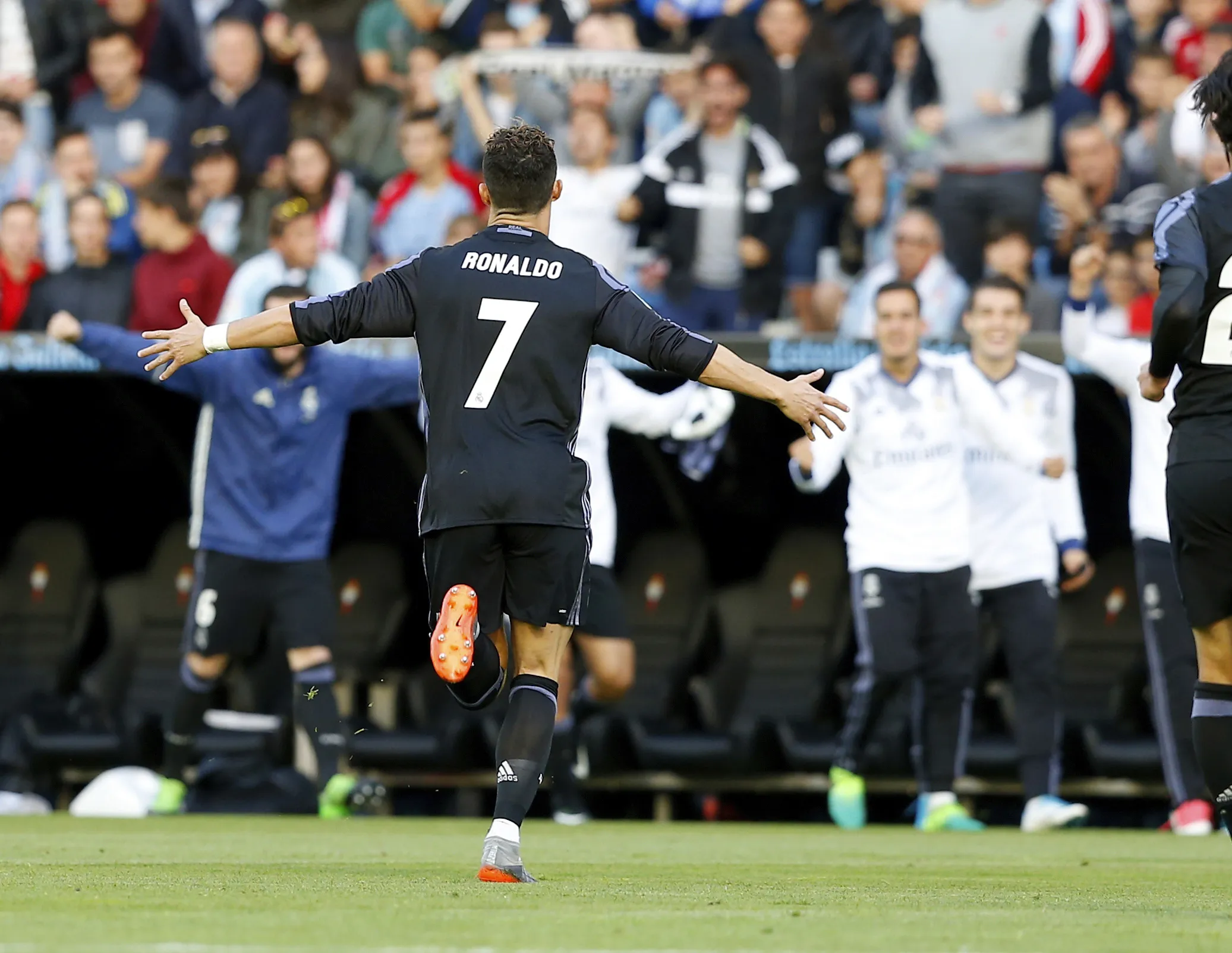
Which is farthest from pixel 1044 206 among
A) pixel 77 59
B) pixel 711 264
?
pixel 77 59

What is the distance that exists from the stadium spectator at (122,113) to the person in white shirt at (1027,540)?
6.59 metres

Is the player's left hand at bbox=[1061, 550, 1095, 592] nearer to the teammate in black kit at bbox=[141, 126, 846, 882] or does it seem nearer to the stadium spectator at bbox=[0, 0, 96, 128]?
the teammate in black kit at bbox=[141, 126, 846, 882]

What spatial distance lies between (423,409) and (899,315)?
4571 millimetres

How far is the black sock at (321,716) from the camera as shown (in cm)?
1104

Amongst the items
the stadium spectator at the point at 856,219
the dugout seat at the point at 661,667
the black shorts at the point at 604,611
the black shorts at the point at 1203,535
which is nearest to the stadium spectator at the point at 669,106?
the stadium spectator at the point at 856,219

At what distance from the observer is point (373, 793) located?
10977mm

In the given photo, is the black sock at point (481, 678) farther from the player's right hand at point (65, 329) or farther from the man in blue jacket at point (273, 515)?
the man in blue jacket at point (273, 515)

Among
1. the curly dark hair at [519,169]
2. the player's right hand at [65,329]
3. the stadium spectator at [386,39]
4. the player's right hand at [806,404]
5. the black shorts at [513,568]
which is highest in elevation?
the stadium spectator at [386,39]

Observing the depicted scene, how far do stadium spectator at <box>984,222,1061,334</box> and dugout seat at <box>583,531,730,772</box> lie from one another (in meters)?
2.71

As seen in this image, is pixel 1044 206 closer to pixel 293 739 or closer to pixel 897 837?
pixel 897 837

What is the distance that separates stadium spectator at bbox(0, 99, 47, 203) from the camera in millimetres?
15141

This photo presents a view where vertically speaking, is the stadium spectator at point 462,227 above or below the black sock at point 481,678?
above

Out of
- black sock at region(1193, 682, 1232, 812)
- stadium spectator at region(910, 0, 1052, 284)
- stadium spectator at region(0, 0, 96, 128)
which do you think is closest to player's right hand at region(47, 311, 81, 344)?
stadium spectator at region(910, 0, 1052, 284)

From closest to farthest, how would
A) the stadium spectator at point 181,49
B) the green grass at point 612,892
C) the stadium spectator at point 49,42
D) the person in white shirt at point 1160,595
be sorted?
the green grass at point 612,892
the person in white shirt at point 1160,595
the stadium spectator at point 181,49
the stadium spectator at point 49,42
